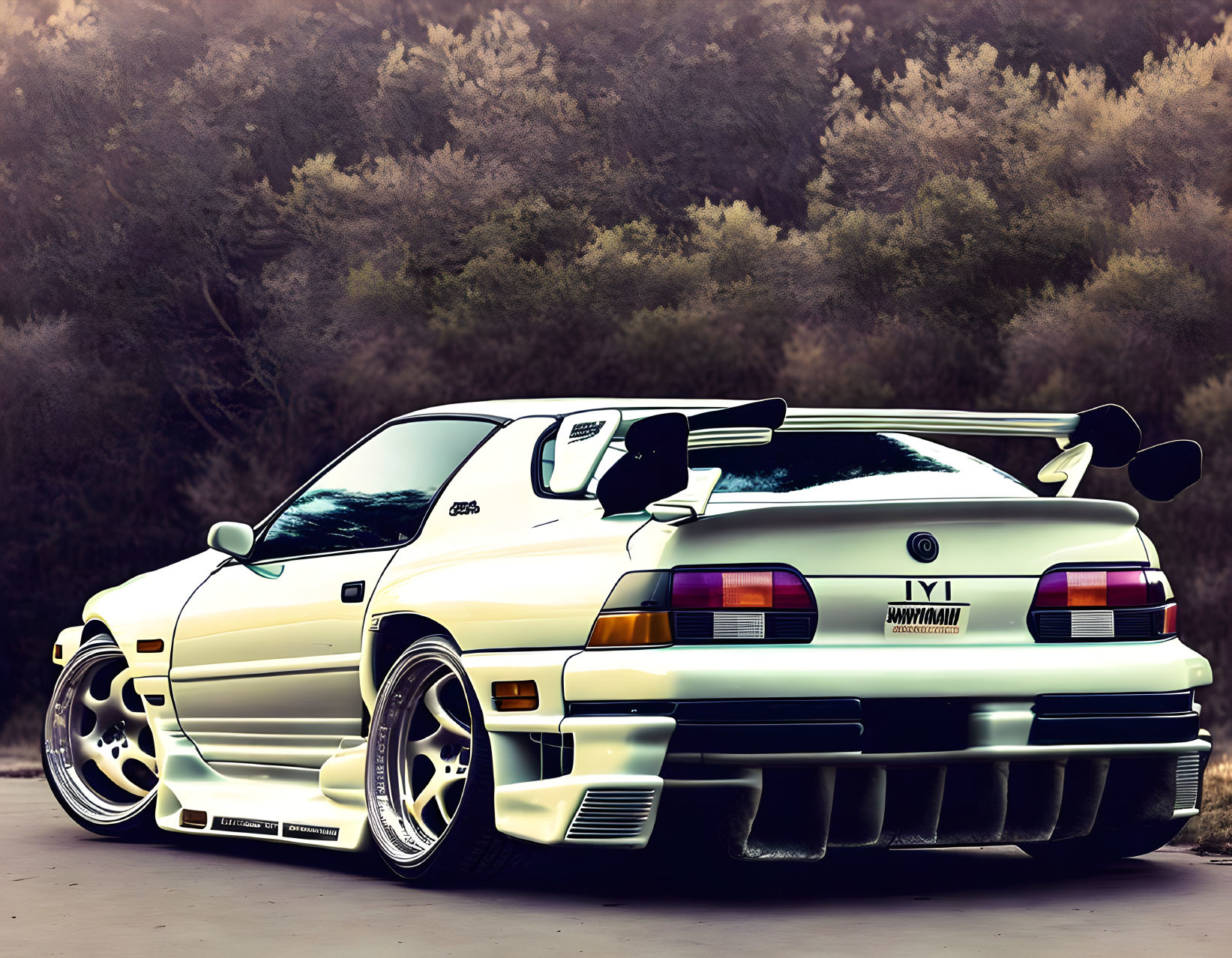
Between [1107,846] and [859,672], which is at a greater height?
[859,672]

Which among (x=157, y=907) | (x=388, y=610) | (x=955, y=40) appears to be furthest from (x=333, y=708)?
(x=955, y=40)

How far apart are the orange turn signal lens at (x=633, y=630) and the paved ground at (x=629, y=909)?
78cm

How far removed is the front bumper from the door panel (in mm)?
968

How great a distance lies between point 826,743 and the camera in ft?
18.2

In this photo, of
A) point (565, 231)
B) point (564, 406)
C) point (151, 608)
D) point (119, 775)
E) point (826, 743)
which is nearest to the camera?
point (826, 743)

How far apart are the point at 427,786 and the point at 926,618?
169cm

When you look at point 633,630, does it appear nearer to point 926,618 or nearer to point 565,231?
point 926,618

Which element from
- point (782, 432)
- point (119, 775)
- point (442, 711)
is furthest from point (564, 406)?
point (119, 775)

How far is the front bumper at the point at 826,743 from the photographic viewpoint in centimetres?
550

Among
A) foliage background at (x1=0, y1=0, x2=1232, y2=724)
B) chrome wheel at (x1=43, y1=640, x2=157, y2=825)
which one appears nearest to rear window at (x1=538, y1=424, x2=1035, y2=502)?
chrome wheel at (x1=43, y1=640, x2=157, y2=825)

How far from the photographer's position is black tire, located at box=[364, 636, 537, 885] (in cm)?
Answer: 597

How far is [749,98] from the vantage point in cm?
2997

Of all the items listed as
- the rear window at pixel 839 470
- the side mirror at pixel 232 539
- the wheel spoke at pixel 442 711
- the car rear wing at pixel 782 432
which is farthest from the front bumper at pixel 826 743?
the side mirror at pixel 232 539

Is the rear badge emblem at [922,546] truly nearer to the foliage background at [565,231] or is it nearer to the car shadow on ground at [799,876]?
the car shadow on ground at [799,876]
